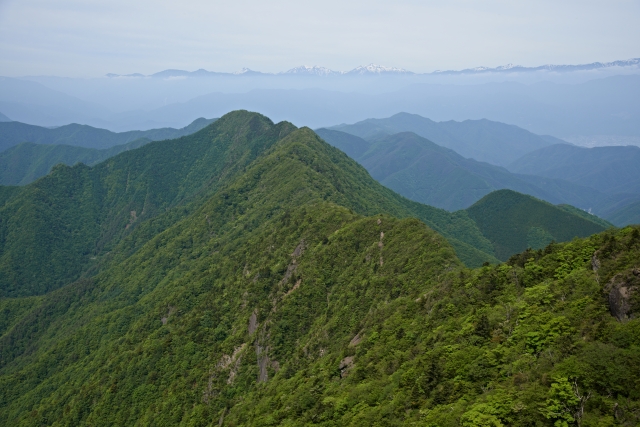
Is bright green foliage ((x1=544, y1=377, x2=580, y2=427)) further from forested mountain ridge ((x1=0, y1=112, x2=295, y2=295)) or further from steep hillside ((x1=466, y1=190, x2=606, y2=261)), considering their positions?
steep hillside ((x1=466, y1=190, x2=606, y2=261))

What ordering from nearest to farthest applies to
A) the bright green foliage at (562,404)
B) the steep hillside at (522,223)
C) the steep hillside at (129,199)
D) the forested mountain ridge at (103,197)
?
the bright green foliage at (562,404)
the steep hillside at (129,199)
the steep hillside at (522,223)
the forested mountain ridge at (103,197)

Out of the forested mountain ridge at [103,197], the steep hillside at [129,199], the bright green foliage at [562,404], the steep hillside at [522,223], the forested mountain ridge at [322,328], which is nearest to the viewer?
the bright green foliage at [562,404]

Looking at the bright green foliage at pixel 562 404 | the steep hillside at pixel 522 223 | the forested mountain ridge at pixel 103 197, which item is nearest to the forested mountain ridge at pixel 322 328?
the bright green foliage at pixel 562 404

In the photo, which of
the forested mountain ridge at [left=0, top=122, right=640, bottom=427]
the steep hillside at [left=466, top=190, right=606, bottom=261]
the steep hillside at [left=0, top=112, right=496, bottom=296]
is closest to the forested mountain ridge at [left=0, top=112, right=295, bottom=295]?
the steep hillside at [left=0, top=112, right=496, bottom=296]

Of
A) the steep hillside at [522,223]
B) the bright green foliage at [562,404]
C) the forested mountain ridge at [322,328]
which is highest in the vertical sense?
the bright green foliage at [562,404]

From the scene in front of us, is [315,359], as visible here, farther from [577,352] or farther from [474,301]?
[577,352]

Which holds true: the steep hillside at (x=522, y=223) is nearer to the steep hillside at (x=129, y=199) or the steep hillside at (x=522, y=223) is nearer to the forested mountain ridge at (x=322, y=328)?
the steep hillside at (x=129, y=199)

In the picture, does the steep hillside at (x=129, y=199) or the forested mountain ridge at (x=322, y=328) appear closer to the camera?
the forested mountain ridge at (x=322, y=328)
